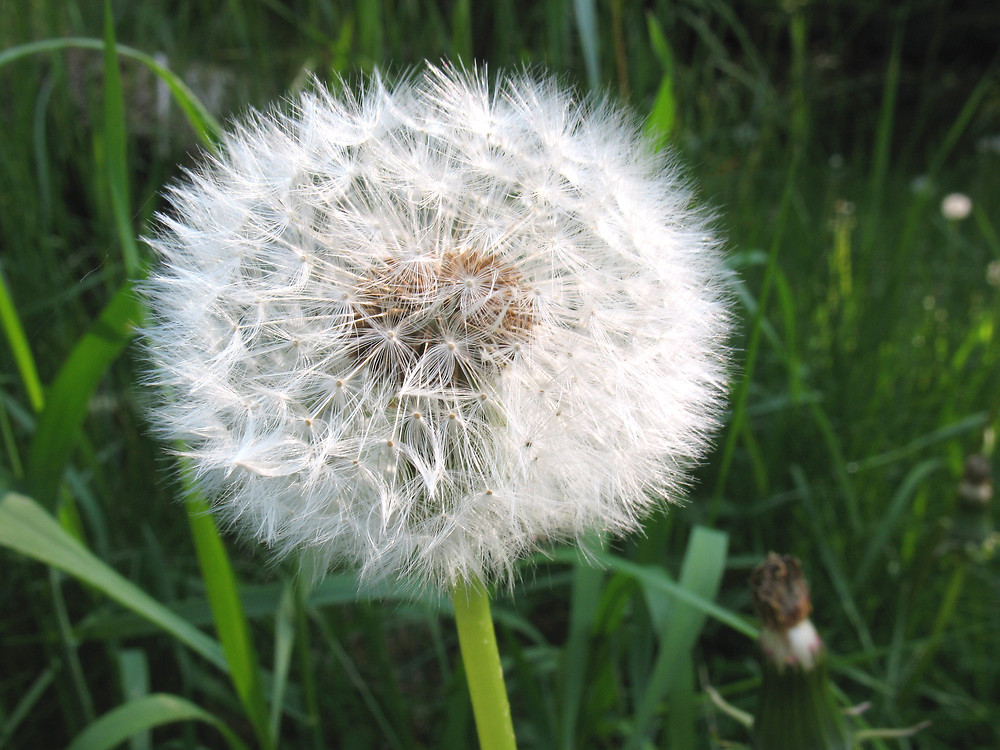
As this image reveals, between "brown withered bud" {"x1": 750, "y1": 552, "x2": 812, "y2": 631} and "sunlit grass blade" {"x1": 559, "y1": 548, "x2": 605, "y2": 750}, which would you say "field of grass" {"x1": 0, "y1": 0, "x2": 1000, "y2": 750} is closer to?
"sunlit grass blade" {"x1": 559, "y1": 548, "x2": 605, "y2": 750}

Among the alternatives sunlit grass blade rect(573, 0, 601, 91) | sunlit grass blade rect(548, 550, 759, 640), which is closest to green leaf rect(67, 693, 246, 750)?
sunlit grass blade rect(548, 550, 759, 640)

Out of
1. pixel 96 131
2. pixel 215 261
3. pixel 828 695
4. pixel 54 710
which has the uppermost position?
pixel 96 131

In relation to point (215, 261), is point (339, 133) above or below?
above

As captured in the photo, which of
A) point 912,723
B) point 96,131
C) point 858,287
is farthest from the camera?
point 858,287

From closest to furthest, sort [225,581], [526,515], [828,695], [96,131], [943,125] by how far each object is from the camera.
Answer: [526,515], [828,695], [225,581], [96,131], [943,125]

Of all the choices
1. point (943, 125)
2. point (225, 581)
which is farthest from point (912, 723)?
point (943, 125)

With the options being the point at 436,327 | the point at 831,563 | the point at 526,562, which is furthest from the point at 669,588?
the point at 831,563

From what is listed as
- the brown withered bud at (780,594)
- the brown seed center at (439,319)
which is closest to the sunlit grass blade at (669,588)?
A: the brown withered bud at (780,594)

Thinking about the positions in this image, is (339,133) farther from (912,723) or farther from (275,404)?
(912,723)
